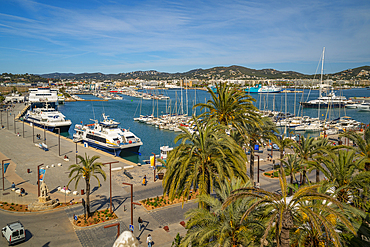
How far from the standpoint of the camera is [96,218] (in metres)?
18.9

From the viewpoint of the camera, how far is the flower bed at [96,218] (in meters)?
18.1

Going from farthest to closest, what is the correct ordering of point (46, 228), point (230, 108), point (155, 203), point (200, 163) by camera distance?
point (155, 203)
point (230, 108)
point (46, 228)
point (200, 163)

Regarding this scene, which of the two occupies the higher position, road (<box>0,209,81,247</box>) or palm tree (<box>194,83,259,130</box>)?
palm tree (<box>194,83,259,130</box>)

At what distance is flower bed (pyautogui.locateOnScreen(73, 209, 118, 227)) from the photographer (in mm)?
18150

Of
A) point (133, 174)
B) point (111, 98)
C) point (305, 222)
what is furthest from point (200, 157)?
point (111, 98)

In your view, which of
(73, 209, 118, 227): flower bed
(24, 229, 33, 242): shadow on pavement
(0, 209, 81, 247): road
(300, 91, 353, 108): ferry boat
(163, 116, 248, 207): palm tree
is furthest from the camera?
(300, 91, 353, 108): ferry boat

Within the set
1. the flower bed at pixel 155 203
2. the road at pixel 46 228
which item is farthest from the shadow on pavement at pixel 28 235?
the flower bed at pixel 155 203

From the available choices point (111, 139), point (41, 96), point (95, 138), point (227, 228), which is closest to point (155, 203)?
point (227, 228)

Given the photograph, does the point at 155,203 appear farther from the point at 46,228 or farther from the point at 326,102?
the point at 326,102

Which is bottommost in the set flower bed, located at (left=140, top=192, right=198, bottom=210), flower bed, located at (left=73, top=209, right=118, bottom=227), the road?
the road

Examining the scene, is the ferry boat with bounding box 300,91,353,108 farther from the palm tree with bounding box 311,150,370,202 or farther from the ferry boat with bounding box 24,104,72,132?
the palm tree with bounding box 311,150,370,202

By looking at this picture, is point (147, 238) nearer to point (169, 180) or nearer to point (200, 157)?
point (169, 180)

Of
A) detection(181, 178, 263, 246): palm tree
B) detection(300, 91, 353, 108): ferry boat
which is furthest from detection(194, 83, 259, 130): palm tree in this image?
detection(300, 91, 353, 108): ferry boat

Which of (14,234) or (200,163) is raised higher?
(200,163)
